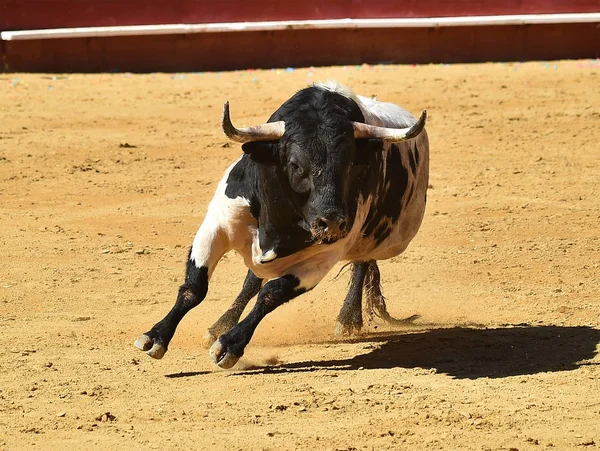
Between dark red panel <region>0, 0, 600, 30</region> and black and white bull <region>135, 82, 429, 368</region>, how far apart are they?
783 centimetres

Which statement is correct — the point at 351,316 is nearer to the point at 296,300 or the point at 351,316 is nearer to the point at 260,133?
the point at 296,300

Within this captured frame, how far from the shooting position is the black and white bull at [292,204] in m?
4.80

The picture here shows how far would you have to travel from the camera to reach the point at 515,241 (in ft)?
24.7

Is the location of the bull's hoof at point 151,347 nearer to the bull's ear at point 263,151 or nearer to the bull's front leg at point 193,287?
the bull's front leg at point 193,287

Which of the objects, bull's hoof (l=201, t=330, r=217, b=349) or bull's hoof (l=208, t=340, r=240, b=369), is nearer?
bull's hoof (l=208, t=340, r=240, b=369)

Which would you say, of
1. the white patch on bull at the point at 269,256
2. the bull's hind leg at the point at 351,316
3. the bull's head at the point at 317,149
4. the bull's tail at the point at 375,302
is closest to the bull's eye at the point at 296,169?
the bull's head at the point at 317,149

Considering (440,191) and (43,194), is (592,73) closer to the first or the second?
(440,191)

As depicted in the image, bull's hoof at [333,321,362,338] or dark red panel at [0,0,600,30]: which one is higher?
dark red panel at [0,0,600,30]

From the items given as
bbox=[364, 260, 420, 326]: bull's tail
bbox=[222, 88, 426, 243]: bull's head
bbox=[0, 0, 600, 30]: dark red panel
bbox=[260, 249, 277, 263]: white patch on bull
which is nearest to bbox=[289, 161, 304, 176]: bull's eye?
bbox=[222, 88, 426, 243]: bull's head

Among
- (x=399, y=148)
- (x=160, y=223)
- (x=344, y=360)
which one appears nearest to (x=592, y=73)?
(x=160, y=223)

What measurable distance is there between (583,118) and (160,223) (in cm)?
470

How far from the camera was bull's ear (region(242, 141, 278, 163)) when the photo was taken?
492 cm

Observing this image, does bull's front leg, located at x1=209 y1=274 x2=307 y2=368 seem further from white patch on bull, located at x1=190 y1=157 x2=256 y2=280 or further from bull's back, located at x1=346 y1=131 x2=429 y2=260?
bull's back, located at x1=346 y1=131 x2=429 y2=260

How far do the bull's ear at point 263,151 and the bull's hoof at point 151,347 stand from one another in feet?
2.79
